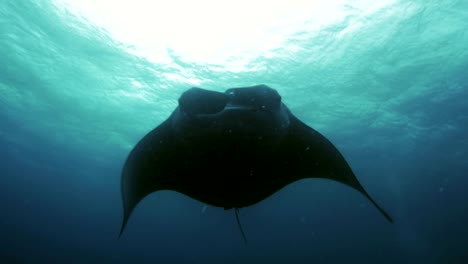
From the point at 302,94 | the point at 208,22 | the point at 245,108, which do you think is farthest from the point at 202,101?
the point at 302,94

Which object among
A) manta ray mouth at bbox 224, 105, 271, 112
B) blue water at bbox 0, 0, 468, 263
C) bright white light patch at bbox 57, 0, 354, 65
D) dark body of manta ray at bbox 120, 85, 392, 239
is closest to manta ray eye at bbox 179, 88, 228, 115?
dark body of manta ray at bbox 120, 85, 392, 239

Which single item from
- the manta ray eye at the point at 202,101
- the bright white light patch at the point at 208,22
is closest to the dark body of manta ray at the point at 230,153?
the manta ray eye at the point at 202,101

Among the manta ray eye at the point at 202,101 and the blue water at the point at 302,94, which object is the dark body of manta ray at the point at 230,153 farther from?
the blue water at the point at 302,94

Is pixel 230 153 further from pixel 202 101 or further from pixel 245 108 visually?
pixel 202 101

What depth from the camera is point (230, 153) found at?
13.9ft

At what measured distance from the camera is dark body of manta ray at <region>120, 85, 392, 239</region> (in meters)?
3.76

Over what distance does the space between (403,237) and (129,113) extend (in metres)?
79.6

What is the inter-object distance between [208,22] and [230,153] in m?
10.9

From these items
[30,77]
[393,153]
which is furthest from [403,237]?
[30,77]

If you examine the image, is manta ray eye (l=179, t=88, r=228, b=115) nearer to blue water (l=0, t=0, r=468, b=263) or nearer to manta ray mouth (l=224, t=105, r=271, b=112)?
manta ray mouth (l=224, t=105, r=271, b=112)

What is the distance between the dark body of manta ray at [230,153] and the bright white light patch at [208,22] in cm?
925

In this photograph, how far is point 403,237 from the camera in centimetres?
7762

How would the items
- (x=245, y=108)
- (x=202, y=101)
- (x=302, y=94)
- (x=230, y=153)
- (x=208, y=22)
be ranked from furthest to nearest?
(x=302, y=94)
(x=208, y=22)
(x=230, y=153)
(x=245, y=108)
(x=202, y=101)

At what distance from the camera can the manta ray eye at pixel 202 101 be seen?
3.50m
